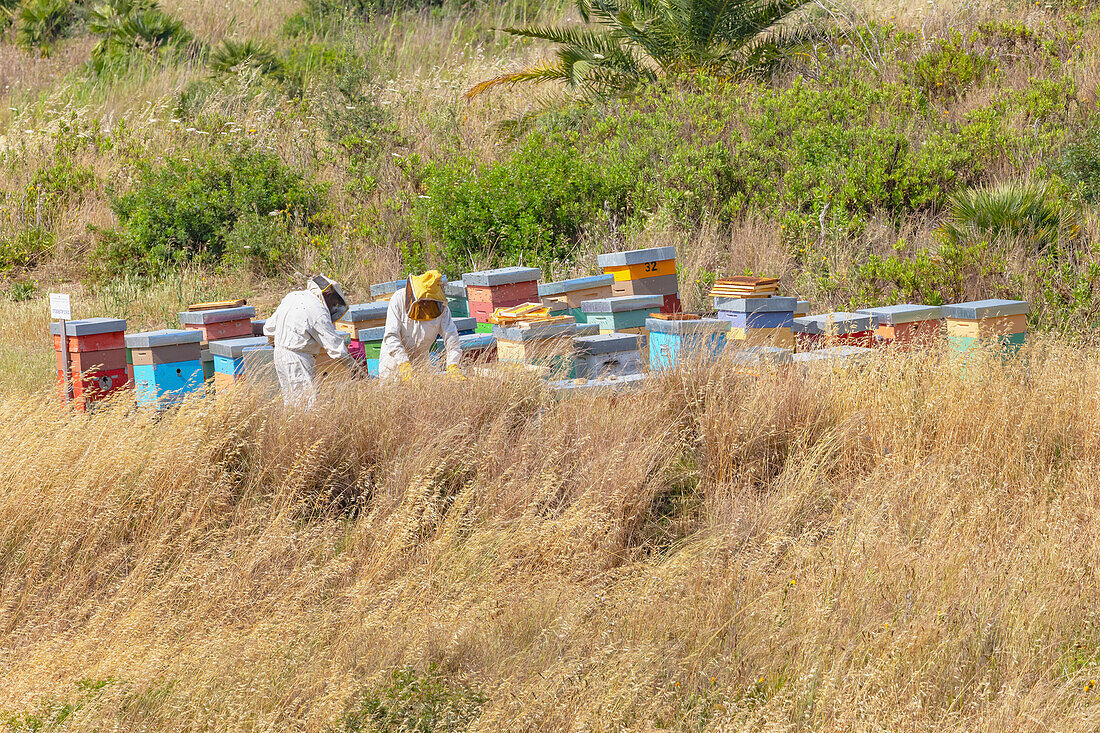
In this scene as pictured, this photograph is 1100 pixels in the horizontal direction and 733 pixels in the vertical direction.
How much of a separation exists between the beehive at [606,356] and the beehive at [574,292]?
1.42 meters

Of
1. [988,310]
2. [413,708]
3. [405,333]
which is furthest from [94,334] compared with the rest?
[988,310]

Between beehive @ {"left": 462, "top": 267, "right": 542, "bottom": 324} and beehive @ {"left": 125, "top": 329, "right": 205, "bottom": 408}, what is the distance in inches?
86.6

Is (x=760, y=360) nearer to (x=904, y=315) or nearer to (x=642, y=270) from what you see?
(x=904, y=315)

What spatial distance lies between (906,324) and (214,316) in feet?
18.1

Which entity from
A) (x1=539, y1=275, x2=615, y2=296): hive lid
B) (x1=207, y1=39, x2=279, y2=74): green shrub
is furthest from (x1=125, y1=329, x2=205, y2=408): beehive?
(x1=207, y1=39, x2=279, y2=74): green shrub

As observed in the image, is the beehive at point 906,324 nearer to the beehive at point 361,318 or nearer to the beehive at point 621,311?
the beehive at point 621,311

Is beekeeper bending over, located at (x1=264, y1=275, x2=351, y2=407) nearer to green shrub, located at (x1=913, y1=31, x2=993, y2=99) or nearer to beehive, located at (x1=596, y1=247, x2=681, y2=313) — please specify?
beehive, located at (x1=596, y1=247, x2=681, y2=313)

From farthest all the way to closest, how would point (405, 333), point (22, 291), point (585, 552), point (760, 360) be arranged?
point (22, 291)
point (405, 333)
point (760, 360)
point (585, 552)

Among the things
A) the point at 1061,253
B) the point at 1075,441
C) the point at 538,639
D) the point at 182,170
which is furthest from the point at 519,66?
the point at 538,639

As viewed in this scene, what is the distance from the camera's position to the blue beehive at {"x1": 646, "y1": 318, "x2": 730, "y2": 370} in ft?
21.2

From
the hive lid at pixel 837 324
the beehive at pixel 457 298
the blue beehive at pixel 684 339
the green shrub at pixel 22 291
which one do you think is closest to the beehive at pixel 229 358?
the beehive at pixel 457 298

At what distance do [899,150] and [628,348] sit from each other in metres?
7.06

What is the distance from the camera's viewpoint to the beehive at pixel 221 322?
7.71 m

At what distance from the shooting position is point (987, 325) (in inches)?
265
